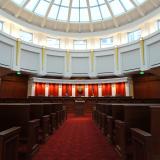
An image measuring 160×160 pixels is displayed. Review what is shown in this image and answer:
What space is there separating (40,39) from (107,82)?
27.3ft

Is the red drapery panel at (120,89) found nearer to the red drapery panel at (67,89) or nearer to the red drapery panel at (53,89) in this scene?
the red drapery panel at (67,89)

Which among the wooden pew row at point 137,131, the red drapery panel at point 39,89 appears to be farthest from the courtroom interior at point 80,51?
the wooden pew row at point 137,131

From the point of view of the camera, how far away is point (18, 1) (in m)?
15.8

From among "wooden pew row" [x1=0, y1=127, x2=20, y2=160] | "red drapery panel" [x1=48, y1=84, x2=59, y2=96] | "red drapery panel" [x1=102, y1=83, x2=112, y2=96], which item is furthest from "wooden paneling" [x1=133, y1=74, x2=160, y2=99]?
"wooden pew row" [x1=0, y1=127, x2=20, y2=160]

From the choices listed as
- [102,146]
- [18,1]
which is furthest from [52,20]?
[102,146]

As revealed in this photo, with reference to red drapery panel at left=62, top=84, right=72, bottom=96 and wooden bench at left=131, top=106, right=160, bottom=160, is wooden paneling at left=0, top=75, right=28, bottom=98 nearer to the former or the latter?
red drapery panel at left=62, top=84, right=72, bottom=96

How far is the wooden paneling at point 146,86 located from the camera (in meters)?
16.5

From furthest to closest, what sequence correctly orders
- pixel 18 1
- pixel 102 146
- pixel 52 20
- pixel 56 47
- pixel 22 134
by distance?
pixel 56 47 < pixel 52 20 < pixel 18 1 < pixel 102 146 < pixel 22 134

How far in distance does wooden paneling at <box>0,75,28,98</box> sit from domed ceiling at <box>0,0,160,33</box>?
585 centimetres

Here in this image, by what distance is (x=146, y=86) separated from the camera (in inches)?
684

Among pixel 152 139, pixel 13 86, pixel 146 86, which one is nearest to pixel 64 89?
pixel 13 86

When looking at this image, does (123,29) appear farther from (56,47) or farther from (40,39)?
(40,39)

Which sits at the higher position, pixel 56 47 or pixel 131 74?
pixel 56 47

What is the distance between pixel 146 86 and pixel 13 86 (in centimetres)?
1312
